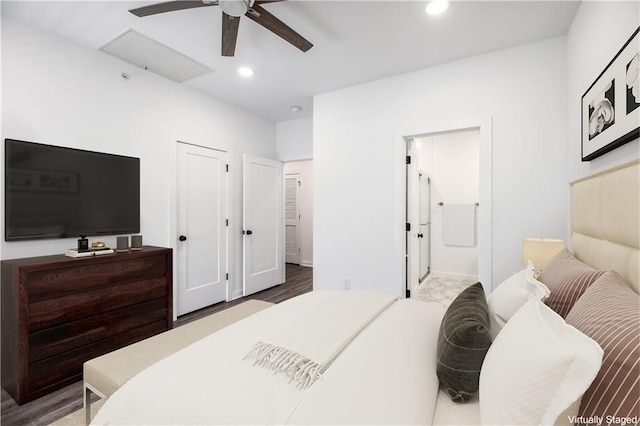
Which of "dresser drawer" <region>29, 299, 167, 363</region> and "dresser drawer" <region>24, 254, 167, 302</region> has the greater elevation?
"dresser drawer" <region>24, 254, 167, 302</region>

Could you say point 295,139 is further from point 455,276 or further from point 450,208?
point 455,276

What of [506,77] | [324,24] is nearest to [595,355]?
[324,24]

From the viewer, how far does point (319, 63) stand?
293 cm

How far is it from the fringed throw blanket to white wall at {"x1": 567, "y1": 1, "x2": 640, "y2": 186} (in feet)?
4.93

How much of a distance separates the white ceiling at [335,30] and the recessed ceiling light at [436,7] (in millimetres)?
58

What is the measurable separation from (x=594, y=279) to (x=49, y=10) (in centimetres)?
376

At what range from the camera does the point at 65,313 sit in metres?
2.14

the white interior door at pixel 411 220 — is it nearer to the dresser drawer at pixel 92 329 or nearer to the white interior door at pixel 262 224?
the white interior door at pixel 262 224

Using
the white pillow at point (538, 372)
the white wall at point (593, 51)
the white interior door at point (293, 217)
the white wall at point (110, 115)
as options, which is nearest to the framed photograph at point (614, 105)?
the white wall at point (593, 51)

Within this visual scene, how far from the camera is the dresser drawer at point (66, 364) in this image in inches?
77.8

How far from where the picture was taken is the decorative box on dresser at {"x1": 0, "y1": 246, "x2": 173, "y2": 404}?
1.95m

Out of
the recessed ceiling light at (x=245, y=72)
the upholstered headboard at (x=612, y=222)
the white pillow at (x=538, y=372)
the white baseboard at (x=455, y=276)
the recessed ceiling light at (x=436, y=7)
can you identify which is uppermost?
the recessed ceiling light at (x=245, y=72)

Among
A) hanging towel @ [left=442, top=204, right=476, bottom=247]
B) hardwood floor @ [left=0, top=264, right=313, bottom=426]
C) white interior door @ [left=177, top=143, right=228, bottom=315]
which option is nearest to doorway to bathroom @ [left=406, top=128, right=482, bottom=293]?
hanging towel @ [left=442, top=204, right=476, bottom=247]

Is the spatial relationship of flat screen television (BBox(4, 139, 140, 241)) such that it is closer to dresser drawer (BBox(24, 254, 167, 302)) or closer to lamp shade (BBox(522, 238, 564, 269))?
dresser drawer (BBox(24, 254, 167, 302))
